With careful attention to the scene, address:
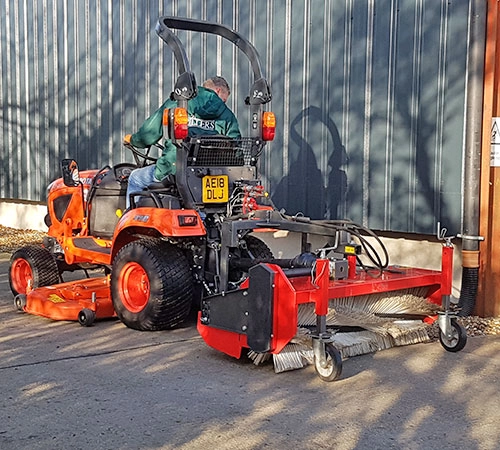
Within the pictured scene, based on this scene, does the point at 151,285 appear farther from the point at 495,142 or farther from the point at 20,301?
the point at 495,142

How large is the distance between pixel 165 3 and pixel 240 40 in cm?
419

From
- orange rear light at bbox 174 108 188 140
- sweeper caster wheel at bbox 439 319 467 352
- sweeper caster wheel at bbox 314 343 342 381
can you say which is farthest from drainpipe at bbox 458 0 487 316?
orange rear light at bbox 174 108 188 140

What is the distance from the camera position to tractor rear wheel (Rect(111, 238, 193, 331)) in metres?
6.11

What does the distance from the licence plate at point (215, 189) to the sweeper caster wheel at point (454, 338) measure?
1.92 meters

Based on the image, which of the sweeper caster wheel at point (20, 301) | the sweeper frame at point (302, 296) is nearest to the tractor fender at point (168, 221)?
the sweeper frame at point (302, 296)

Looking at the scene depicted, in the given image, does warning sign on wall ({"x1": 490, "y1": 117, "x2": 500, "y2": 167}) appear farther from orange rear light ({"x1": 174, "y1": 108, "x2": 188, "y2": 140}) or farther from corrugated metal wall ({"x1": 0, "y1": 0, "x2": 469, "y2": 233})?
orange rear light ({"x1": 174, "y1": 108, "x2": 188, "y2": 140})

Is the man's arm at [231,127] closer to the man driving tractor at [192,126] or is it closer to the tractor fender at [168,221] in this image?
the man driving tractor at [192,126]

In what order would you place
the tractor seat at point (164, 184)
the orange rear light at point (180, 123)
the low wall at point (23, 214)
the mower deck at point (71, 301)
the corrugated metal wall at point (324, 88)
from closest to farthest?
the orange rear light at point (180, 123), the tractor seat at point (164, 184), the mower deck at point (71, 301), the corrugated metal wall at point (324, 88), the low wall at point (23, 214)

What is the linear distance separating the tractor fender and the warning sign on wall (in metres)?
2.51

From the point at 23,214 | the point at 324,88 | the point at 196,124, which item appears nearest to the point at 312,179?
the point at 324,88

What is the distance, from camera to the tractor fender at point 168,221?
19.8 ft

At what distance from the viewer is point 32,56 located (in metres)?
13.5

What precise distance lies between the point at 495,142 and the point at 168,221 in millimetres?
2796

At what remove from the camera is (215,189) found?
6.48m
